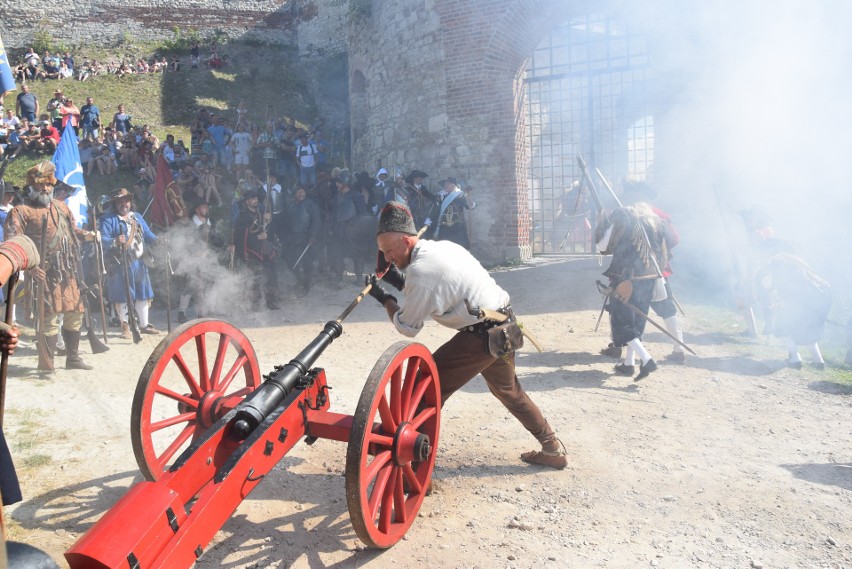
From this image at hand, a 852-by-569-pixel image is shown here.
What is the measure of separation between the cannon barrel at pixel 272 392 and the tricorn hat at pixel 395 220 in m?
0.58

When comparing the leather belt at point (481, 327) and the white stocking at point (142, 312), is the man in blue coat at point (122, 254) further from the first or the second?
the leather belt at point (481, 327)

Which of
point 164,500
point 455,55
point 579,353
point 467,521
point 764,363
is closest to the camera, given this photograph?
point 164,500

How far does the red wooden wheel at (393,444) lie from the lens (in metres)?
2.32

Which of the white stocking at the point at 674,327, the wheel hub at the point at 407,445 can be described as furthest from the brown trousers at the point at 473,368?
the white stocking at the point at 674,327

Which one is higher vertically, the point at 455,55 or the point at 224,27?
the point at 224,27

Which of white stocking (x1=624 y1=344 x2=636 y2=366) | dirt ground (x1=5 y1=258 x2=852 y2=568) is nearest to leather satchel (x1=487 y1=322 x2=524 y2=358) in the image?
dirt ground (x1=5 y1=258 x2=852 y2=568)

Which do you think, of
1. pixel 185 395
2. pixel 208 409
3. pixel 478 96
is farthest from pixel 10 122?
pixel 208 409

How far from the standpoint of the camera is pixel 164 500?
1931mm

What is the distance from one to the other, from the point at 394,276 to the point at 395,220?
46 cm

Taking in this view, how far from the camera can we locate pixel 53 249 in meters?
5.32

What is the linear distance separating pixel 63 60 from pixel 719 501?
2525 cm

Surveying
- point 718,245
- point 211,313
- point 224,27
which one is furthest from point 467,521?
point 224,27

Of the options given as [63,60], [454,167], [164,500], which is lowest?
[164,500]

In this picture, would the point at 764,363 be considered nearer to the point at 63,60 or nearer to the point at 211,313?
the point at 211,313
